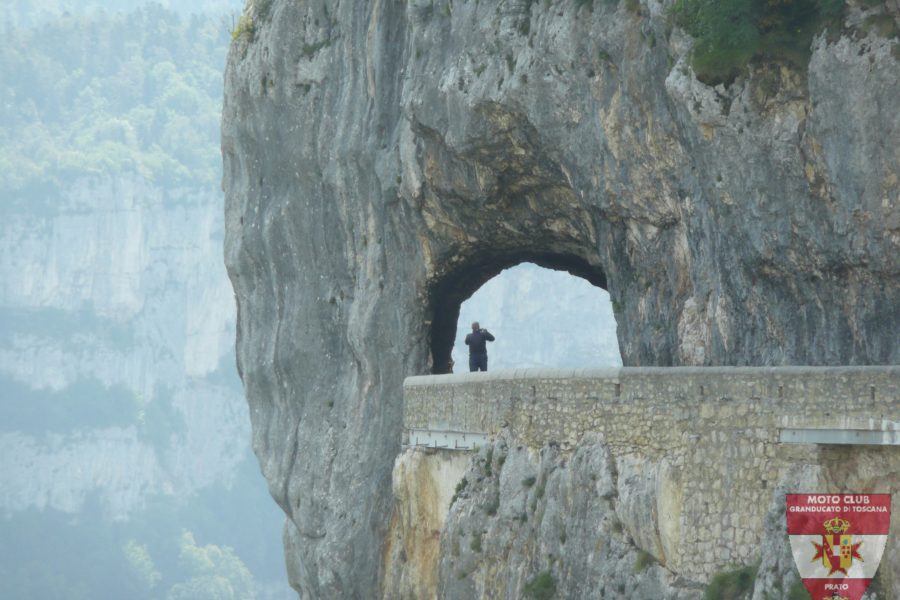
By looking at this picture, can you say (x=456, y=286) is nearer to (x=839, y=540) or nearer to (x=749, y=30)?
(x=749, y=30)

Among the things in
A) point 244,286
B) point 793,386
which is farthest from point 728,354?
point 244,286

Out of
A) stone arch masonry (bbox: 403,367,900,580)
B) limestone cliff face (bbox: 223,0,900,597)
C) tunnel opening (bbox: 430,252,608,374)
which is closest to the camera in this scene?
stone arch masonry (bbox: 403,367,900,580)

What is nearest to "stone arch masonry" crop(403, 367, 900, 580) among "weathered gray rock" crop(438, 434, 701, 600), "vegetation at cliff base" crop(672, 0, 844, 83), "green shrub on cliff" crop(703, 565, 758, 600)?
"green shrub on cliff" crop(703, 565, 758, 600)

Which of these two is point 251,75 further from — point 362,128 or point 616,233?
point 616,233

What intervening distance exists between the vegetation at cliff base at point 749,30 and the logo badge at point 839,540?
28.0 feet

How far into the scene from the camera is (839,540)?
18062mm

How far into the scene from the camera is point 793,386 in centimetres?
1894

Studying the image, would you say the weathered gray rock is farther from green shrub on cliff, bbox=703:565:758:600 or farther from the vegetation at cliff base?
the vegetation at cliff base

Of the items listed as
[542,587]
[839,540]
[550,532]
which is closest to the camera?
[839,540]

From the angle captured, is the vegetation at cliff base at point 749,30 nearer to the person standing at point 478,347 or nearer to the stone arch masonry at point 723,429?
the stone arch masonry at point 723,429

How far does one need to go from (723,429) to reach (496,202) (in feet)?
49.8

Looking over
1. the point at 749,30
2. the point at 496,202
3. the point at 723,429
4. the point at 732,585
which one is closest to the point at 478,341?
the point at 496,202

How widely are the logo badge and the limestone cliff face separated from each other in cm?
635

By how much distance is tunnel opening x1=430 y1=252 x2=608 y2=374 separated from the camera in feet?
122
